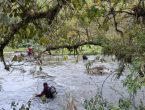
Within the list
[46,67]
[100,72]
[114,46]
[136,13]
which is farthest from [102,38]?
[46,67]

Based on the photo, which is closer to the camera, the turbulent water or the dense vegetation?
the dense vegetation

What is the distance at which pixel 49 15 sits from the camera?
5.55m

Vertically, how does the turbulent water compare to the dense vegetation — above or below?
below

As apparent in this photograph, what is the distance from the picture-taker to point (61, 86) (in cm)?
1880

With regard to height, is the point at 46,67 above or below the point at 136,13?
below

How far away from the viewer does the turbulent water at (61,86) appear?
15.4m

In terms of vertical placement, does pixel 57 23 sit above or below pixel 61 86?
above

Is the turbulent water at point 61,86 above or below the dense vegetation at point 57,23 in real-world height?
below

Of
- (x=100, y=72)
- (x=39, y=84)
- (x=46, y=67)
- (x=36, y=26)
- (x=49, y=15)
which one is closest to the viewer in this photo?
(x=36, y=26)

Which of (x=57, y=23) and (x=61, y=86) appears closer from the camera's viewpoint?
(x=57, y=23)

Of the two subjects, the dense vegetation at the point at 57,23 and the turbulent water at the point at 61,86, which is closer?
the dense vegetation at the point at 57,23

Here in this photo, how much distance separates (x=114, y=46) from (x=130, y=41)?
3.50 feet

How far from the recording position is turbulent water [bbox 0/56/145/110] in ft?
50.6

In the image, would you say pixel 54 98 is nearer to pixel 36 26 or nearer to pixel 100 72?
pixel 100 72
